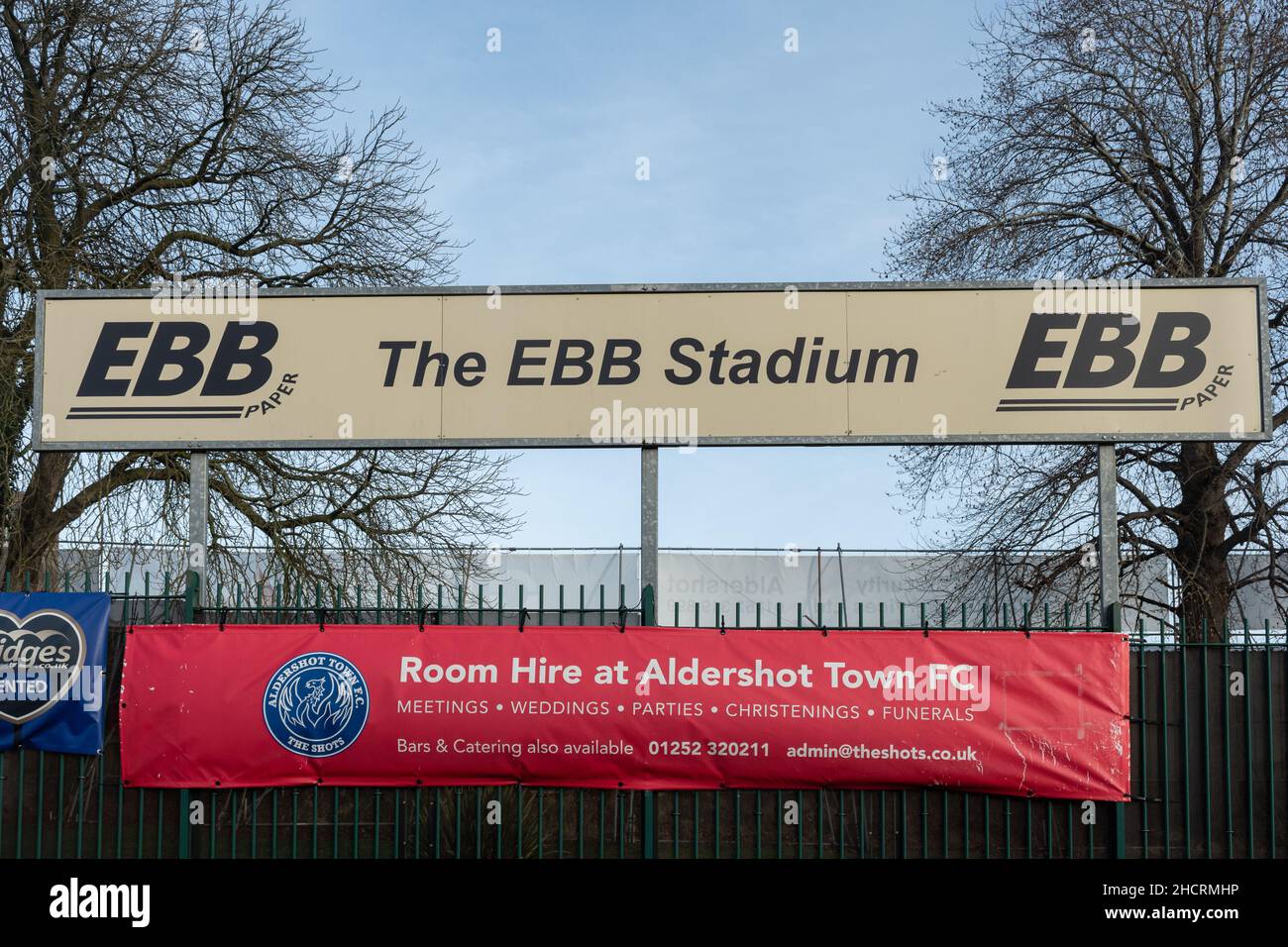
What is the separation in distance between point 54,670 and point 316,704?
73.3 inches

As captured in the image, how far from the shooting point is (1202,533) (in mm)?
16078

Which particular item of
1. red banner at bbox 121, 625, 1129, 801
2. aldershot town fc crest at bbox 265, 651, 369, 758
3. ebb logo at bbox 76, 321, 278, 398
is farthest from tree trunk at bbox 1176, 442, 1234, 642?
ebb logo at bbox 76, 321, 278, 398

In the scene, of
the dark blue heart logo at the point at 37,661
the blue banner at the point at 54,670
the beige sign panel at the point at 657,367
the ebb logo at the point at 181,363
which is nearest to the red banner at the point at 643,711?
the blue banner at the point at 54,670

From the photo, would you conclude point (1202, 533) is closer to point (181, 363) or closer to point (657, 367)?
point (657, 367)

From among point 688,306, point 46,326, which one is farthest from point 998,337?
point 46,326

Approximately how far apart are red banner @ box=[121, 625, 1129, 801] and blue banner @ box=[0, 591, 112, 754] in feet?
0.90

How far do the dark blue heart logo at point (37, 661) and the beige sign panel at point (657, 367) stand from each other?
1.28 metres

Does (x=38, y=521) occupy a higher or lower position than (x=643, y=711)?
higher

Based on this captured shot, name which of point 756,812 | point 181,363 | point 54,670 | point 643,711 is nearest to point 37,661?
point 54,670

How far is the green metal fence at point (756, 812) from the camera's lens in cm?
802

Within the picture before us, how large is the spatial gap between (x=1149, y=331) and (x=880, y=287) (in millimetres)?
1898

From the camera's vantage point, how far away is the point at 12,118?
46.5 feet

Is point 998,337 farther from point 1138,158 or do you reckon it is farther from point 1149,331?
point 1138,158

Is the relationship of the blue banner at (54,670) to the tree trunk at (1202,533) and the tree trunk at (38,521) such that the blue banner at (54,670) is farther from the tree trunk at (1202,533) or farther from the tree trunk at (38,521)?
the tree trunk at (1202,533)
